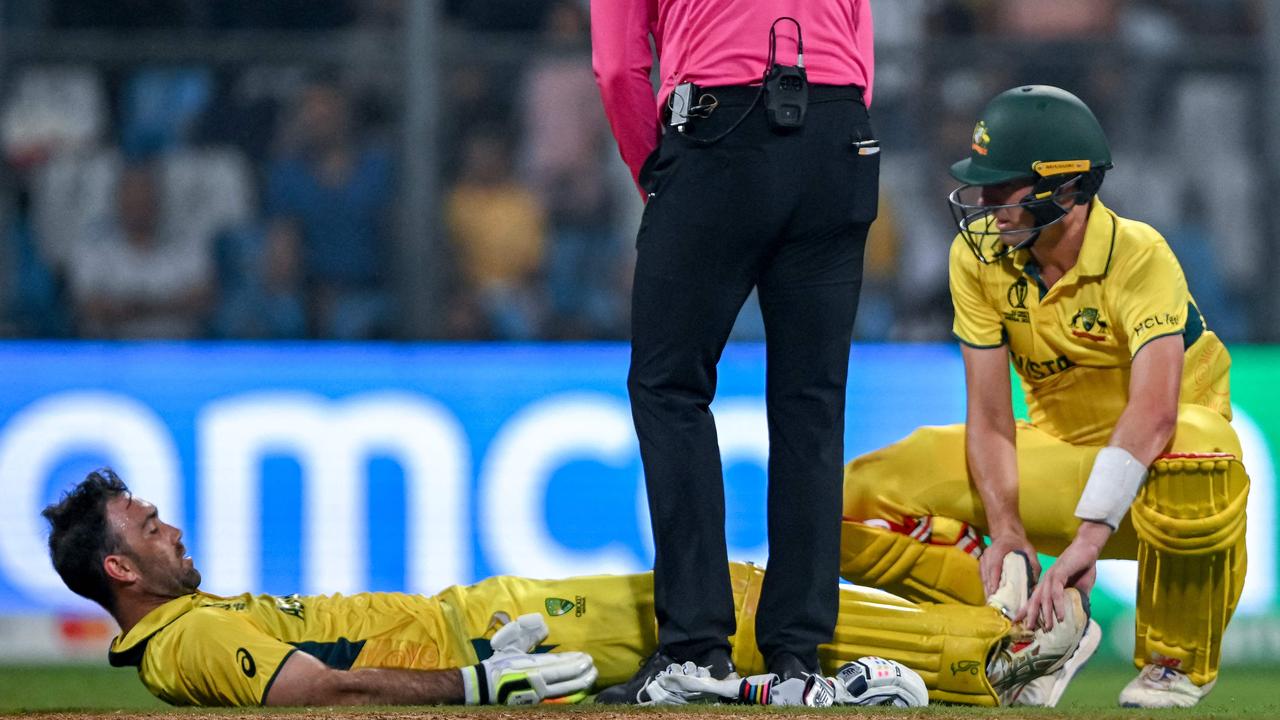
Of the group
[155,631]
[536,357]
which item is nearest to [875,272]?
[536,357]

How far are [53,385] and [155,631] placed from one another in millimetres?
2739

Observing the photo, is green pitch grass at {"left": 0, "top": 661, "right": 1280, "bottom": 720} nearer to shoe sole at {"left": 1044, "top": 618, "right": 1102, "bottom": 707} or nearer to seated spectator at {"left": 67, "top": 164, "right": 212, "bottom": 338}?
shoe sole at {"left": 1044, "top": 618, "right": 1102, "bottom": 707}

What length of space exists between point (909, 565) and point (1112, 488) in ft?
2.04

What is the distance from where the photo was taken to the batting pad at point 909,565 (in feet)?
14.7

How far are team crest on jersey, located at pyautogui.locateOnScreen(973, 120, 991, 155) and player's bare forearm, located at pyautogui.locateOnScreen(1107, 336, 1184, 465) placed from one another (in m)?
0.62

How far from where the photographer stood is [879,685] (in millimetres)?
3842

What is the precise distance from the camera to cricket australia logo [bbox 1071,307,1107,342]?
437 centimetres

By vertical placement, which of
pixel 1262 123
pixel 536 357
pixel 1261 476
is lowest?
pixel 1261 476

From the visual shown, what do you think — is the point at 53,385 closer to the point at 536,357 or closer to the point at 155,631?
the point at 536,357

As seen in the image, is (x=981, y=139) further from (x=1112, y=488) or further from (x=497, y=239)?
(x=497, y=239)

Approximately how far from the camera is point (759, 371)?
22.4 feet

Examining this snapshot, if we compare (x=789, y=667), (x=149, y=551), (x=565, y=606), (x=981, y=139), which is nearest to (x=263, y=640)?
(x=149, y=551)

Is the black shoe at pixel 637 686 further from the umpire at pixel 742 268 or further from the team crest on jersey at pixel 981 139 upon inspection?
the team crest on jersey at pixel 981 139

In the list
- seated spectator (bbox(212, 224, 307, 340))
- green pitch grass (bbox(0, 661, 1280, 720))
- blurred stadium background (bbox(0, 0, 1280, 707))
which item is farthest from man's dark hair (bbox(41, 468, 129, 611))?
seated spectator (bbox(212, 224, 307, 340))
